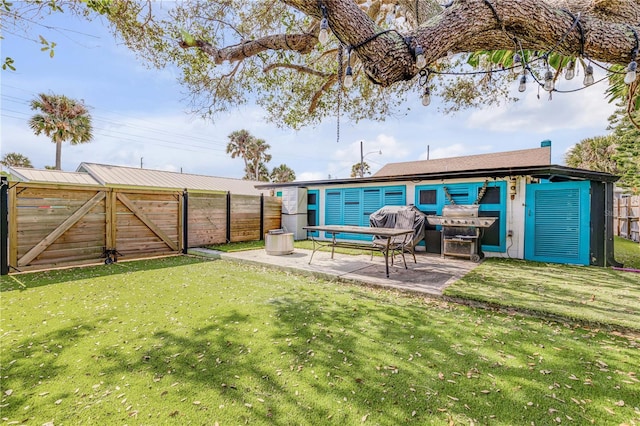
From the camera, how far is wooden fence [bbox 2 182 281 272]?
5.46 metres

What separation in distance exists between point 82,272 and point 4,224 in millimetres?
1578

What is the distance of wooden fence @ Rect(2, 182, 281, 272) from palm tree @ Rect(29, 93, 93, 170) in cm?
1344

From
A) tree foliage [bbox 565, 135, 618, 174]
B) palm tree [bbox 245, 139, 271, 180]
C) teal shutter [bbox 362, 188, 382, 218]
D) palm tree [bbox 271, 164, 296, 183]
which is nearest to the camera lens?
teal shutter [bbox 362, 188, 382, 218]

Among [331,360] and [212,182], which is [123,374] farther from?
[212,182]

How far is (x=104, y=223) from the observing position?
648 centimetres

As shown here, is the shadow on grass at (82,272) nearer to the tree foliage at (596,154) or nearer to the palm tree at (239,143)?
the palm tree at (239,143)

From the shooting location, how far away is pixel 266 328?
2.97 meters

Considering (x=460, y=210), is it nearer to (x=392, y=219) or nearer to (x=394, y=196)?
(x=392, y=219)

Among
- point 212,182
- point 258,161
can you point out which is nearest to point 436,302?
point 212,182

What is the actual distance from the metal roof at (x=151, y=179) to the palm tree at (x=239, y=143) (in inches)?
373

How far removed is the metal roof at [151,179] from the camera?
44.1 ft

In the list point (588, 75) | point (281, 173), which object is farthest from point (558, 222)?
point (281, 173)

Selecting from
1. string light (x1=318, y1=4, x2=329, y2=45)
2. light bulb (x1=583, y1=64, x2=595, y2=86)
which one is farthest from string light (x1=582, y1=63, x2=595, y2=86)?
string light (x1=318, y1=4, x2=329, y2=45)

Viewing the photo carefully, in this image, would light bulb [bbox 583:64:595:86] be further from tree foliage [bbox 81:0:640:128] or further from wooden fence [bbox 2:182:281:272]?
wooden fence [bbox 2:182:281:272]
